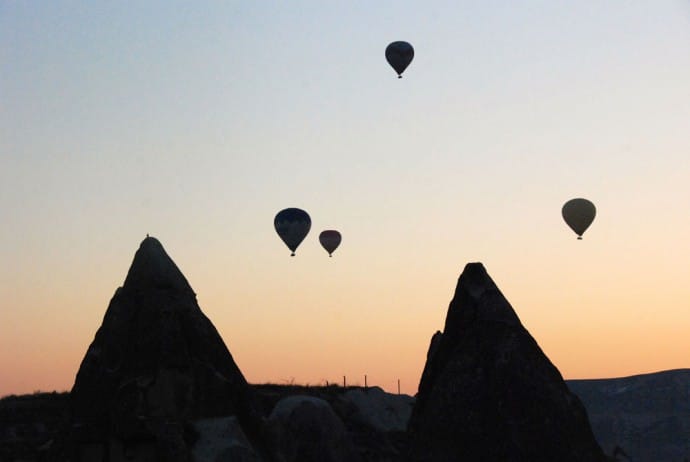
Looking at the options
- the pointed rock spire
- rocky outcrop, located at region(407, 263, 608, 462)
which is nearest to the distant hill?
the pointed rock spire

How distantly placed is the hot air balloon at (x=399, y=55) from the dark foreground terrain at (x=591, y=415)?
12.9 metres

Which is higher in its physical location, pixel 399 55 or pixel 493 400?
pixel 399 55

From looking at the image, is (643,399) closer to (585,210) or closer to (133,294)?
(585,210)

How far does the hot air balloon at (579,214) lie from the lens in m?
50.4

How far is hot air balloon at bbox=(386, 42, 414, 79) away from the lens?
52469mm

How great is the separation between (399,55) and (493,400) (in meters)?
34.1

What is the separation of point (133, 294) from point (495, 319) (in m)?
8.69

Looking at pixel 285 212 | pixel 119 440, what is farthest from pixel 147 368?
pixel 285 212

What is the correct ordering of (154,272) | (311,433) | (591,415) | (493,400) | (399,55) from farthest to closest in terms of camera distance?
(591,415) → (399,55) → (311,433) → (154,272) → (493,400)

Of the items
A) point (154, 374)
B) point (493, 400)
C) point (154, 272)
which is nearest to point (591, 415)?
point (154, 272)

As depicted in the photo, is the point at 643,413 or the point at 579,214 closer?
the point at 579,214

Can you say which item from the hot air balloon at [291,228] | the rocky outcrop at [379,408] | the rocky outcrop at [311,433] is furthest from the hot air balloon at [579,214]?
the rocky outcrop at [311,433]

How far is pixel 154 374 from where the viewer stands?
82.8 feet

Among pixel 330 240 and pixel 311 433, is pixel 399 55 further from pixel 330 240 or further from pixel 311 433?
pixel 311 433
